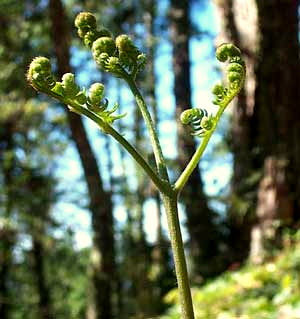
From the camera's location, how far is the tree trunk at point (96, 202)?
9.21 meters

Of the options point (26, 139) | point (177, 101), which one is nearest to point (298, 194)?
point (177, 101)

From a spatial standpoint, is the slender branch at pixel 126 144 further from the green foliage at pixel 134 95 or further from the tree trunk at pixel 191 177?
the tree trunk at pixel 191 177

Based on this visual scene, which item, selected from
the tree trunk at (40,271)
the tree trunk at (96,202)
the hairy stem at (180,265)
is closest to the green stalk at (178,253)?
the hairy stem at (180,265)

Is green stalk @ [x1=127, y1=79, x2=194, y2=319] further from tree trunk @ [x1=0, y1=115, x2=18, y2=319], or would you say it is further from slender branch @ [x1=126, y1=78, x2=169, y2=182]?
tree trunk @ [x1=0, y1=115, x2=18, y2=319]

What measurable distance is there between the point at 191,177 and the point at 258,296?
6051mm

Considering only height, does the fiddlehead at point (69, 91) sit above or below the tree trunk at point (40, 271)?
above

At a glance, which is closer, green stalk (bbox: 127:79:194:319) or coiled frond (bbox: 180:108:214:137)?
green stalk (bbox: 127:79:194:319)

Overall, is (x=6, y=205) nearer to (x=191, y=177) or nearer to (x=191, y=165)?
(x=191, y=177)

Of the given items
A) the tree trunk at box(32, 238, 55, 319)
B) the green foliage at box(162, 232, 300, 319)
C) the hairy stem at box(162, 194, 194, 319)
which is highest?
the hairy stem at box(162, 194, 194, 319)

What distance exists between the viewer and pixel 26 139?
1708 cm

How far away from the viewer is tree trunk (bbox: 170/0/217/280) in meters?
11.5

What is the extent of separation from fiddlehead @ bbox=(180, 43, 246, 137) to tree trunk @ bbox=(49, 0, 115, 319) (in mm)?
7930

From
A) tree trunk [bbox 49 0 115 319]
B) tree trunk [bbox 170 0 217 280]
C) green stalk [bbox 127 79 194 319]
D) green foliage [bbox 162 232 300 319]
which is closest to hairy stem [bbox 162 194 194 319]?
green stalk [bbox 127 79 194 319]

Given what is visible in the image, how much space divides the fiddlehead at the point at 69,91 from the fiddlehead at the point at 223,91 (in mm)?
154
